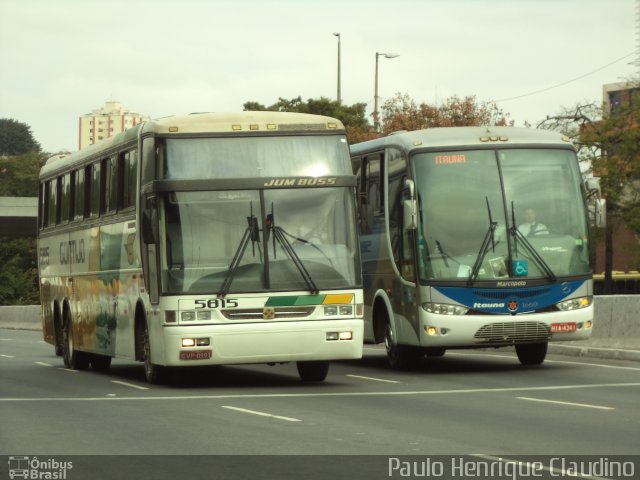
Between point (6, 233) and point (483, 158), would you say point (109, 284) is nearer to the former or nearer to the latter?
point (483, 158)

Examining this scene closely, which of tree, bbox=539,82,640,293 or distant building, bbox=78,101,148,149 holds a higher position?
distant building, bbox=78,101,148,149

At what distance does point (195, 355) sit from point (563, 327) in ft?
19.8

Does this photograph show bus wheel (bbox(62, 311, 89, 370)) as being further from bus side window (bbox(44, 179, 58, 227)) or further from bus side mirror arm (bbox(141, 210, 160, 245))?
bus side mirror arm (bbox(141, 210, 160, 245))

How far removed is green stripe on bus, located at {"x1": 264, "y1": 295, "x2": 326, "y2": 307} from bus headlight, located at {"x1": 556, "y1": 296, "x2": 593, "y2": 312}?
180 inches

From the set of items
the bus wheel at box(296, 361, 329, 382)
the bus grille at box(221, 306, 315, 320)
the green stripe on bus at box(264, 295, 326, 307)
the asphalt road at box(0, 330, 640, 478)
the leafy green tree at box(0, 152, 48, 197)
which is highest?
the leafy green tree at box(0, 152, 48, 197)

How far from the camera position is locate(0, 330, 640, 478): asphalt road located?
1243cm

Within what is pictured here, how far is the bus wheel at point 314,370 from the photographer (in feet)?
67.4

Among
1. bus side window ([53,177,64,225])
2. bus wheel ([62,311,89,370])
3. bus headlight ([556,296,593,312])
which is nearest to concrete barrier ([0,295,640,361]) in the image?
bus headlight ([556,296,593,312])

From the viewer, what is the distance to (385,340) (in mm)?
23984

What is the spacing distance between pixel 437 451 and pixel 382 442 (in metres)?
0.83

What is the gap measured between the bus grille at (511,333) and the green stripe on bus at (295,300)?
350 cm

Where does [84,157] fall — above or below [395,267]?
above

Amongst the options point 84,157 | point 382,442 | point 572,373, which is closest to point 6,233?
point 84,157
